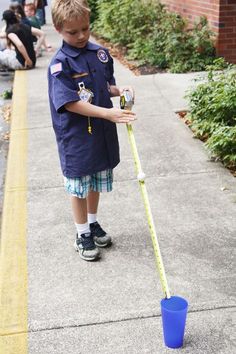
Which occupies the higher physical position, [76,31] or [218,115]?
[76,31]

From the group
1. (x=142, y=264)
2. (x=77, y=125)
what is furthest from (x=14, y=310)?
(x=77, y=125)

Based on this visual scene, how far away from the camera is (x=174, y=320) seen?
2.70m

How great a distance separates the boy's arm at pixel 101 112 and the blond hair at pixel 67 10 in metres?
0.45

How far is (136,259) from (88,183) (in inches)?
22.4

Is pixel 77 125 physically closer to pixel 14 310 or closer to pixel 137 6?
pixel 14 310

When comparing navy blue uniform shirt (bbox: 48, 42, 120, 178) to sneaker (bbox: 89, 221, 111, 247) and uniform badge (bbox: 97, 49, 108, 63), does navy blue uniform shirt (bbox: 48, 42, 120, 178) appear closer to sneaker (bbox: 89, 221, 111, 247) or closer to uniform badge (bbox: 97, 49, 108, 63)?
uniform badge (bbox: 97, 49, 108, 63)

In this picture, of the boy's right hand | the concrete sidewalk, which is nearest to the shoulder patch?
the boy's right hand

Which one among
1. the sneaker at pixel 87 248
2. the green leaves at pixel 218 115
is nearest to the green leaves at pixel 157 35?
the green leaves at pixel 218 115

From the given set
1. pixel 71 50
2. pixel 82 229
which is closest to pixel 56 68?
pixel 71 50

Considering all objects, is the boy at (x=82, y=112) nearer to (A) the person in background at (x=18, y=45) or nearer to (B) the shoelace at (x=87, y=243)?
(B) the shoelace at (x=87, y=243)

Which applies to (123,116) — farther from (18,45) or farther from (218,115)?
(18,45)

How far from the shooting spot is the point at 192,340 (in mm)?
2854

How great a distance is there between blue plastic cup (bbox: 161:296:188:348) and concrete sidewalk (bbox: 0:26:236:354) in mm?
60

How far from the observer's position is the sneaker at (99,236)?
3.83m
